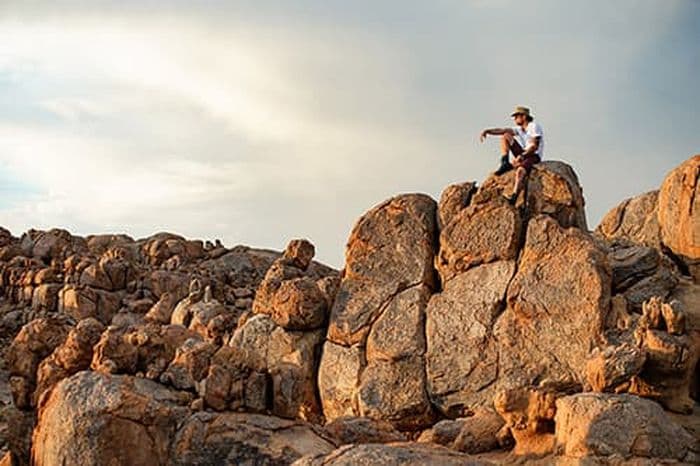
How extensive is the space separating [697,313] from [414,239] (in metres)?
8.54

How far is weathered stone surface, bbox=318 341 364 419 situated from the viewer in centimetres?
2412

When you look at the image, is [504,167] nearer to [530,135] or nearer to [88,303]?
[530,135]

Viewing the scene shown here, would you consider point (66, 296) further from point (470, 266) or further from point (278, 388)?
point (278, 388)

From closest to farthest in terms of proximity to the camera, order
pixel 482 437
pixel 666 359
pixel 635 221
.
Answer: pixel 482 437
pixel 666 359
pixel 635 221

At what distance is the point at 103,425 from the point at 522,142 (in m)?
15.3


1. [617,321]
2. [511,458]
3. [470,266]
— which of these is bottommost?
[511,458]

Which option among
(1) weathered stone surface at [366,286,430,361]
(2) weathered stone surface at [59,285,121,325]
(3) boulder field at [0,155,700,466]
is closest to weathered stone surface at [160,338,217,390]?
(3) boulder field at [0,155,700,466]

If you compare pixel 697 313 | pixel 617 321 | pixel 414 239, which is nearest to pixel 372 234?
pixel 414 239

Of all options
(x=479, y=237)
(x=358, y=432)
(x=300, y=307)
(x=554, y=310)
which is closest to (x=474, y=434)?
(x=358, y=432)

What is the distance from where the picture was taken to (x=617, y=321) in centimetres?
2159

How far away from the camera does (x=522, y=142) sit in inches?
962

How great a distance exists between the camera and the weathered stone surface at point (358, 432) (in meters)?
15.4

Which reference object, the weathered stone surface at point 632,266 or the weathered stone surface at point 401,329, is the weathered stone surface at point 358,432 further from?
the weathered stone surface at point 632,266

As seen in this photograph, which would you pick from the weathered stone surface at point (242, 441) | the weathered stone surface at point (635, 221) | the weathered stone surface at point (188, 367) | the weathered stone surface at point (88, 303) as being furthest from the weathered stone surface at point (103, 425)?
the weathered stone surface at point (88, 303)
